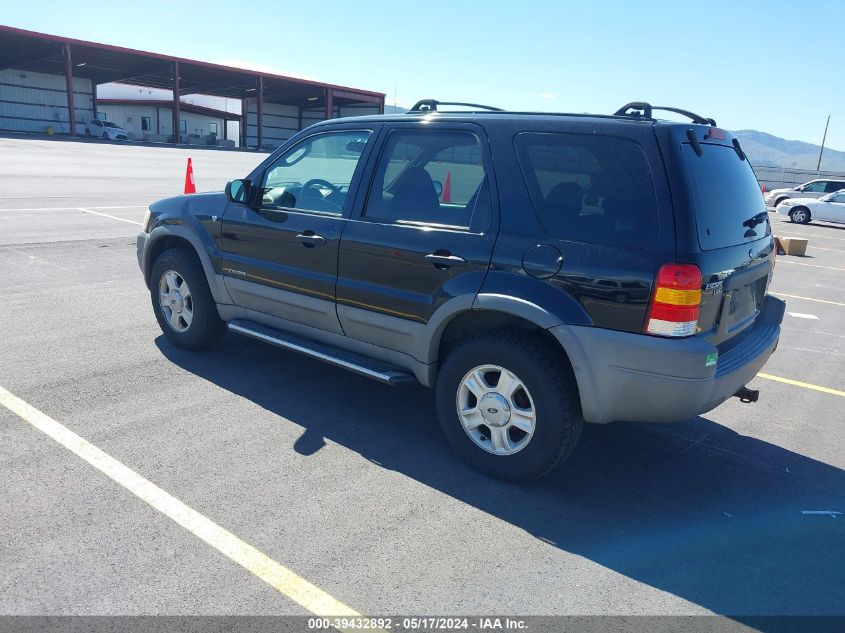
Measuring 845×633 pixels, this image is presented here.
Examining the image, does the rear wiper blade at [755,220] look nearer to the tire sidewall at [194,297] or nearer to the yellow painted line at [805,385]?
the yellow painted line at [805,385]

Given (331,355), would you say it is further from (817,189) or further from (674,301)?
(817,189)

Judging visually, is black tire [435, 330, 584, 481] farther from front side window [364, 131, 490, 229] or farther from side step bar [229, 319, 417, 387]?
front side window [364, 131, 490, 229]

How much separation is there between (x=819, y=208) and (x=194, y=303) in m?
24.4

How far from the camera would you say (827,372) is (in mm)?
6129

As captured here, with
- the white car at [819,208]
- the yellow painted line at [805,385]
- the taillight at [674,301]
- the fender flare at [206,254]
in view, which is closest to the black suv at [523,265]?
the taillight at [674,301]

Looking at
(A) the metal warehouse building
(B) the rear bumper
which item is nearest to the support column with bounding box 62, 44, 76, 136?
(A) the metal warehouse building

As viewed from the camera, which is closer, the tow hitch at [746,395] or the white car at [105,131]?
the tow hitch at [746,395]

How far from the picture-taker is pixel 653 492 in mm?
3730

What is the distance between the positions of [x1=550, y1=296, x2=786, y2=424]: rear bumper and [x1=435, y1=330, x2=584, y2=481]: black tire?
0.38ft

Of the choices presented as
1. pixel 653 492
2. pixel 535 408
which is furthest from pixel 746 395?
pixel 535 408

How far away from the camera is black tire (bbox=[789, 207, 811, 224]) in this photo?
79.6ft

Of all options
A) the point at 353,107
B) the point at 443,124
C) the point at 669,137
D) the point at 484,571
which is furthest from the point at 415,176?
the point at 353,107

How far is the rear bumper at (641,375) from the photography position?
324 cm

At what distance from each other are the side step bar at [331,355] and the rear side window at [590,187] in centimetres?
127
